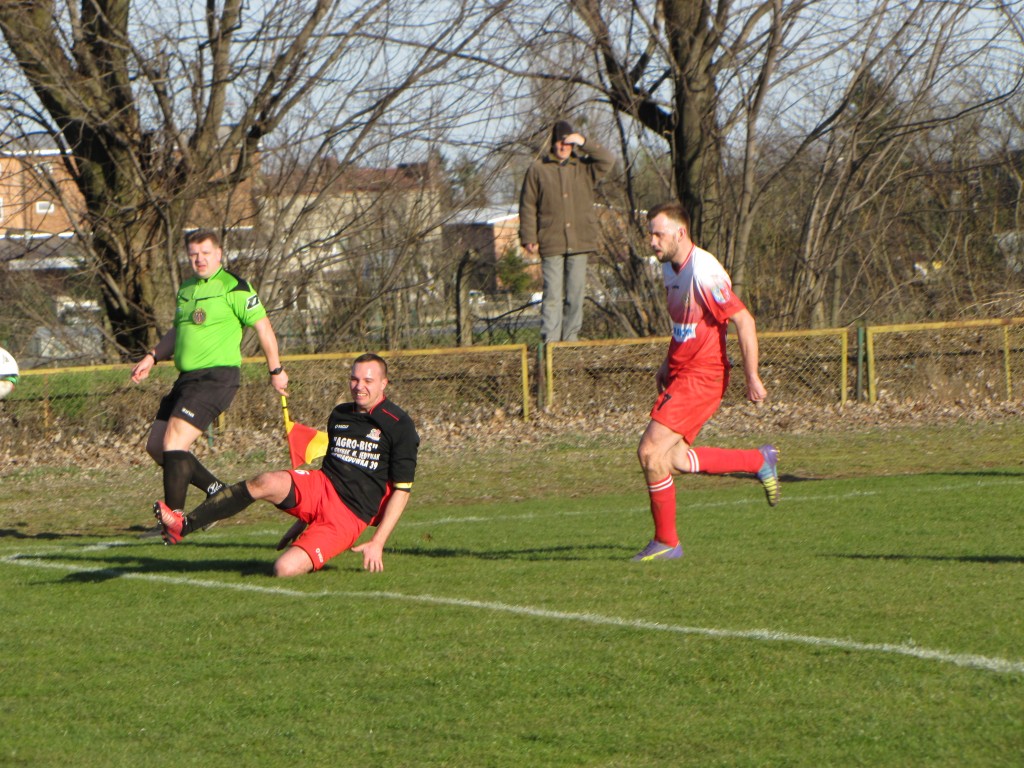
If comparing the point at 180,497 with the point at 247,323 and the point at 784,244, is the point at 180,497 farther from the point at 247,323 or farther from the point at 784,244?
the point at 784,244

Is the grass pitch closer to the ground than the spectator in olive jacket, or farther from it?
closer to the ground

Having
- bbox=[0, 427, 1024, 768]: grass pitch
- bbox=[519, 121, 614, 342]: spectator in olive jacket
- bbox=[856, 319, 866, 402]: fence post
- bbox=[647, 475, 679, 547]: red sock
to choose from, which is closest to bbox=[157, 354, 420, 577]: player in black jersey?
bbox=[0, 427, 1024, 768]: grass pitch

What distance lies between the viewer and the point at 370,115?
1758 cm

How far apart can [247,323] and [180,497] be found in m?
Result: 1.27

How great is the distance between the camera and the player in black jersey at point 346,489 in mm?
7082

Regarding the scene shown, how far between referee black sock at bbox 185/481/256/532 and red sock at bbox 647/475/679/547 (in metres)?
2.20

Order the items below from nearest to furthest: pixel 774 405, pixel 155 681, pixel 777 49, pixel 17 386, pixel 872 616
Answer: pixel 155 681 → pixel 872 616 → pixel 17 386 → pixel 774 405 → pixel 777 49

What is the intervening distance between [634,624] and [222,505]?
8.61 feet

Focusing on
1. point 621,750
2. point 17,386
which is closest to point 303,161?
point 17,386

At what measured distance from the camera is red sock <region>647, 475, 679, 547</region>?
23.6 ft

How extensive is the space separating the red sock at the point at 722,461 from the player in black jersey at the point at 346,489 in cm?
159

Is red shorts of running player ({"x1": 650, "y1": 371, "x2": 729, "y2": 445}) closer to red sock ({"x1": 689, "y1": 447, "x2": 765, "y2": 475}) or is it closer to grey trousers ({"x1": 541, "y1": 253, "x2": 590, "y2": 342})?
red sock ({"x1": 689, "y1": 447, "x2": 765, "y2": 475})

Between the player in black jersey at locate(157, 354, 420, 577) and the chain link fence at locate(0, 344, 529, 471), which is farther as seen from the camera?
the chain link fence at locate(0, 344, 529, 471)

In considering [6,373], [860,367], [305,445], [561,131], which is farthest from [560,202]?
[6,373]
